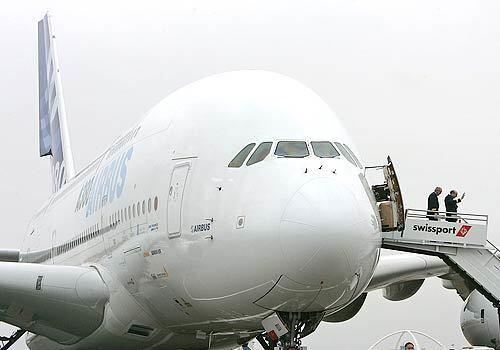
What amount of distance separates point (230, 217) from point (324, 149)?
136 centimetres

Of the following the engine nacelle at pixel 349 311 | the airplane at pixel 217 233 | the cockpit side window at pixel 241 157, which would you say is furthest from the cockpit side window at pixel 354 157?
the engine nacelle at pixel 349 311

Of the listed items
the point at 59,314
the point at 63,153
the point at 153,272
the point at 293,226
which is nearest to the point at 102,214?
the point at 59,314

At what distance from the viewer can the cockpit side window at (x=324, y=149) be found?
1070 centimetres

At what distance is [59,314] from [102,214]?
191cm

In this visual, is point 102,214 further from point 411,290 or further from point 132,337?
point 411,290

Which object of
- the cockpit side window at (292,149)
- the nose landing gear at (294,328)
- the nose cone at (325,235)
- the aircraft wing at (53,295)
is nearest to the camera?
the nose cone at (325,235)

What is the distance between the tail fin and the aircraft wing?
1255 cm

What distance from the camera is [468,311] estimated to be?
1925cm

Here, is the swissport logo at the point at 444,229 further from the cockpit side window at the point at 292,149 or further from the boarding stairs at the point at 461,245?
the cockpit side window at the point at 292,149

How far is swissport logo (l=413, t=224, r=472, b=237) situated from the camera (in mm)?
14180

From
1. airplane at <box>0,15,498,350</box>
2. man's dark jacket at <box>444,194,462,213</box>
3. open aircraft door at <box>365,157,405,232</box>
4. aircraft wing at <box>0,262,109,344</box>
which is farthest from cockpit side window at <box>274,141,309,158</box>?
man's dark jacket at <box>444,194,462,213</box>

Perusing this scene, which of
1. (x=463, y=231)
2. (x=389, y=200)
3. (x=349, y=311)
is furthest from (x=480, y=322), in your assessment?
(x=389, y=200)

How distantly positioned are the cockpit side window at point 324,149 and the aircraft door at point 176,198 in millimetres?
1705

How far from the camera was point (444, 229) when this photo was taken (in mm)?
14398
